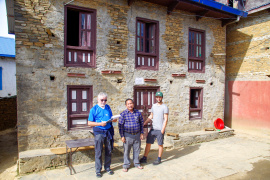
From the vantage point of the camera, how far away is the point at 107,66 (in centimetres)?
747

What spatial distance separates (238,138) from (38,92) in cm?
866

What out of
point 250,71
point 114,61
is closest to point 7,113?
point 114,61

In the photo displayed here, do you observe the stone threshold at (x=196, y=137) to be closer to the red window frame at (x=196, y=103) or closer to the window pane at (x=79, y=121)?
the red window frame at (x=196, y=103)

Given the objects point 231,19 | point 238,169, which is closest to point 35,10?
point 238,169

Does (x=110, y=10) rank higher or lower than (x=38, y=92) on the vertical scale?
higher

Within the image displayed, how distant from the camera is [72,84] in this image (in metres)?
6.93

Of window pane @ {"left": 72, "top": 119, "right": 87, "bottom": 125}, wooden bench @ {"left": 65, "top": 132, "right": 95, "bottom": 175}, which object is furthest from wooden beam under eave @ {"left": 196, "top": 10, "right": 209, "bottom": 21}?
wooden bench @ {"left": 65, "top": 132, "right": 95, "bottom": 175}

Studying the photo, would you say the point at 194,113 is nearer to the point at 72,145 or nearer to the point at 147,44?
the point at 147,44

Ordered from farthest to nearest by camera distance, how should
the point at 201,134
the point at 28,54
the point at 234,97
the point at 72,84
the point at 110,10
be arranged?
the point at 234,97, the point at 201,134, the point at 110,10, the point at 72,84, the point at 28,54

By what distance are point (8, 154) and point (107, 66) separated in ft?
17.2

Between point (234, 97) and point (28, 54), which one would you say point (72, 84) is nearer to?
point (28, 54)

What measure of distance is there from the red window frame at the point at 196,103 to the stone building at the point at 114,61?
0.05 meters

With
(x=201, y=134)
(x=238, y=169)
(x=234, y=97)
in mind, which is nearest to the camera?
(x=238, y=169)

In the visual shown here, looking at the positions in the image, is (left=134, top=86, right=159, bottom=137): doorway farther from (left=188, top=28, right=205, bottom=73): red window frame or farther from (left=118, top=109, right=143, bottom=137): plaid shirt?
(left=118, top=109, right=143, bottom=137): plaid shirt
